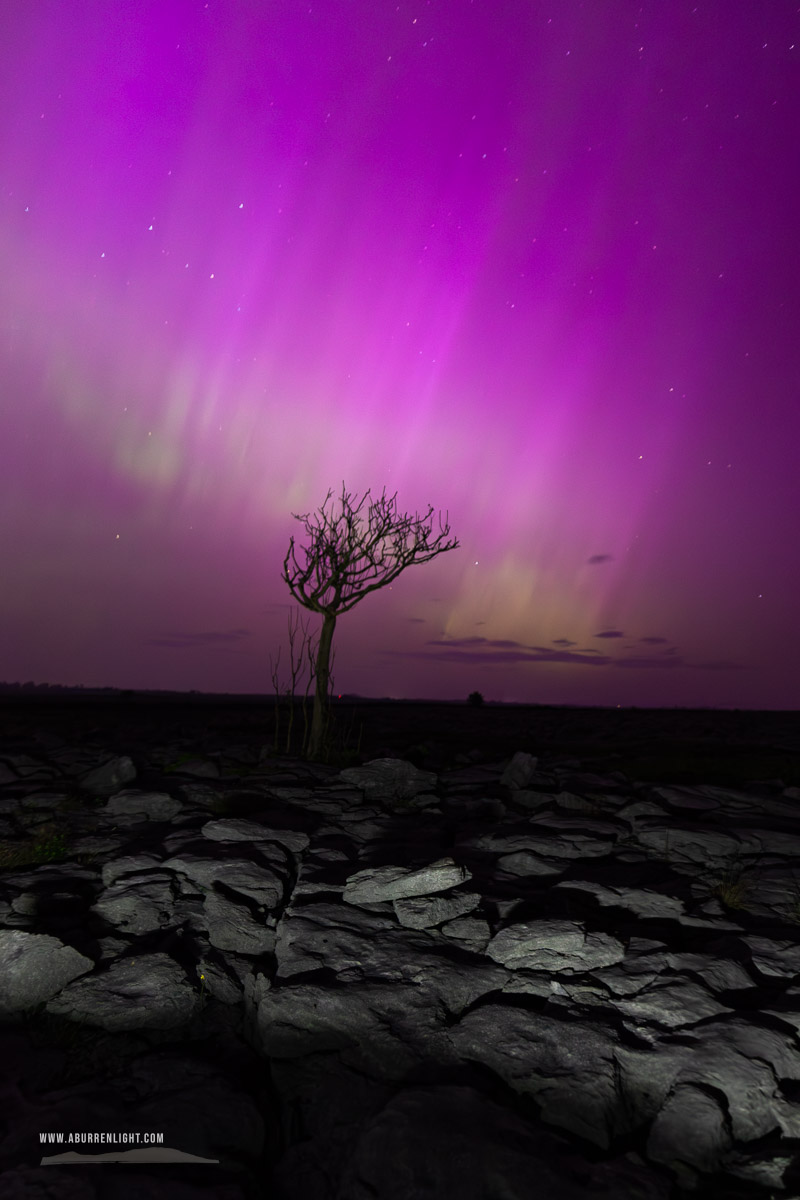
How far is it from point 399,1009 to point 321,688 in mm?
10332

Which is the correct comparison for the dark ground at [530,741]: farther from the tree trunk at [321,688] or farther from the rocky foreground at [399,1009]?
the rocky foreground at [399,1009]

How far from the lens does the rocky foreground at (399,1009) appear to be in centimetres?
313

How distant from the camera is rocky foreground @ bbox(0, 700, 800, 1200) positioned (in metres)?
3.13

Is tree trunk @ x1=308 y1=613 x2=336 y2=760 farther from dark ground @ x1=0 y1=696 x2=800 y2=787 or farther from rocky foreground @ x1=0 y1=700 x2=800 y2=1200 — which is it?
rocky foreground @ x1=0 y1=700 x2=800 y2=1200

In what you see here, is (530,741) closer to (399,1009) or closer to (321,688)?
(321,688)

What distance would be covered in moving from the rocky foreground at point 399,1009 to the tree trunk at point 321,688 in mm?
5577

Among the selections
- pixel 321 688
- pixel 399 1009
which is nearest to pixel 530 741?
pixel 321 688

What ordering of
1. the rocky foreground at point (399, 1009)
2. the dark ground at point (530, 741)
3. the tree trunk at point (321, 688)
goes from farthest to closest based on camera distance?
the dark ground at point (530, 741), the tree trunk at point (321, 688), the rocky foreground at point (399, 1009)

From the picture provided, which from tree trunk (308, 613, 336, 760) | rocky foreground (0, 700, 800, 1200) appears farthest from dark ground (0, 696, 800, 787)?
rocky foreground (0, 700, 800, 1200)

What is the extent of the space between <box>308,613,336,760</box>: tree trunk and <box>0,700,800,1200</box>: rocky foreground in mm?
5577

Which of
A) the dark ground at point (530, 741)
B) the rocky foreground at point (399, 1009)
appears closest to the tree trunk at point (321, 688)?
the dark ground at point (530, 741)

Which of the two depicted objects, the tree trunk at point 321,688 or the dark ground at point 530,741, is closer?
the tree trunk at point 321,688

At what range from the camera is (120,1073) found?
155 inches

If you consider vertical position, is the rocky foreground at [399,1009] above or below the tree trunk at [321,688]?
below
